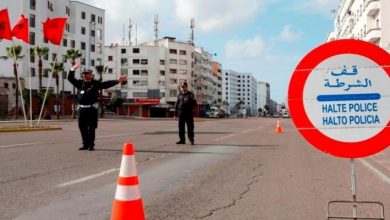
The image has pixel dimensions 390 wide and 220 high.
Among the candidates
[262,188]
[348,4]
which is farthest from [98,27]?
[262,188]

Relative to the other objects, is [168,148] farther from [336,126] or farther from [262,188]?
[336,126]

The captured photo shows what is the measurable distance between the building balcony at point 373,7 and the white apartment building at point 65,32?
39.1m

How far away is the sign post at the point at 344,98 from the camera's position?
412cm

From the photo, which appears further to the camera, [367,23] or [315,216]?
[367,23]

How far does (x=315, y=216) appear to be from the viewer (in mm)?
5590

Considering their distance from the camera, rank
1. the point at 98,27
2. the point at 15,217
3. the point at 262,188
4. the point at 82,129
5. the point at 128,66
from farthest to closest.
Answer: the point at 128,66, the point at 98,27, the point at 82,129, the point at 262,188, the point at 15,217

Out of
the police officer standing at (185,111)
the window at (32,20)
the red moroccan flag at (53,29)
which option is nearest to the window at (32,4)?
the window at (32,20)

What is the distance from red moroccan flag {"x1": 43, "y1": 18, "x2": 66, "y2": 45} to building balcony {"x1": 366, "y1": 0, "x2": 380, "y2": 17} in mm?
37709

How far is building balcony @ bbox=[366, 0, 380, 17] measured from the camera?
179 feet

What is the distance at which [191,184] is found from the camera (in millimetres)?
7629

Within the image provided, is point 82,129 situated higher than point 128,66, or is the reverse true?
point 128,66

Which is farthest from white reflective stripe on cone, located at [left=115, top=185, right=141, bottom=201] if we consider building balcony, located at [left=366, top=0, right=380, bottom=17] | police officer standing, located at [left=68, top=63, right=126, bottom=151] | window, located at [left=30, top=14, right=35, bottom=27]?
window, located at [left=30, top=14, right=35, bottom=27]

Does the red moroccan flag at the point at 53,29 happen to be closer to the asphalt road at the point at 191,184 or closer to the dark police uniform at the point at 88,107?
the dark police uniform at the point at 88,107

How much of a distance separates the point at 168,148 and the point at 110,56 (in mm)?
107847
